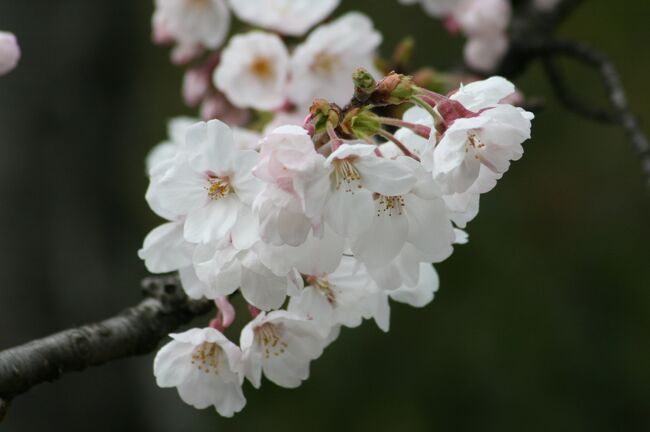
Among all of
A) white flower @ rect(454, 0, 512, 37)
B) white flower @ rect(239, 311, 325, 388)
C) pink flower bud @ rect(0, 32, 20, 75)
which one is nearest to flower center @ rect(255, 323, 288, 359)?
white flower @ rect(239, 311, 325, 388)

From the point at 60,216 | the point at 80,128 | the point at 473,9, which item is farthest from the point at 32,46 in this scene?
the point at 473,9

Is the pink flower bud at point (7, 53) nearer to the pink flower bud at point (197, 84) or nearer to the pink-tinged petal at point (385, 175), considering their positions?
the pink-tinged petal at point (385, 175)

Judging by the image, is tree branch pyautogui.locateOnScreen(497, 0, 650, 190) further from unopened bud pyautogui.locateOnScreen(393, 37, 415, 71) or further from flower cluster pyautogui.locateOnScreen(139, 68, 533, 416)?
flower cluster pyautogui.locateOnScreen(139, 68, 533, 416)

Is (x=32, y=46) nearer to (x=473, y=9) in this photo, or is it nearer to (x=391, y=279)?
(x=473, y=9)

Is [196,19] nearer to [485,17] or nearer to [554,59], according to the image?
[485,17]

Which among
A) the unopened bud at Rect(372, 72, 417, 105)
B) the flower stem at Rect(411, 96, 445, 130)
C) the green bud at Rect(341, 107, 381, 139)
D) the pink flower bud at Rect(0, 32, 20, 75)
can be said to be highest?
the pink flower bud at Rect(0, 32, 20, 75)

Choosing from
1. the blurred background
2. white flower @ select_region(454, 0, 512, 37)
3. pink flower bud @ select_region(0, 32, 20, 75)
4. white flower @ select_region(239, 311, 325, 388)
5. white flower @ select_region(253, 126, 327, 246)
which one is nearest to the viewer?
white flower @ select_region(253, 126, 327, 246)

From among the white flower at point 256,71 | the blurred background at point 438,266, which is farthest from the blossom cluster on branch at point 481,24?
the blurred background at point 438,266
